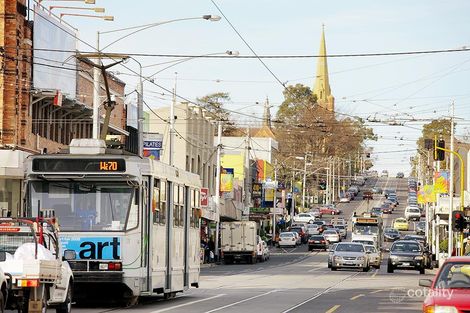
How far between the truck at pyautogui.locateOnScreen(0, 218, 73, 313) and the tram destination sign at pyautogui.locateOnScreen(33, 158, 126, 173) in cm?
312

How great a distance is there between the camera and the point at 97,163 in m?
24.8

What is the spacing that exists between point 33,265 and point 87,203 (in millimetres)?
5107

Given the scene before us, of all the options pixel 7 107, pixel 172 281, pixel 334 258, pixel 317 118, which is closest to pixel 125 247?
pixel 172 281

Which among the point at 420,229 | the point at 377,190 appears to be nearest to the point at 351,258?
the point at 420,229

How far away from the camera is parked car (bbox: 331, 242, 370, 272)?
188 feet

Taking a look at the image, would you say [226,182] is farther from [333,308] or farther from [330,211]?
[330,211]

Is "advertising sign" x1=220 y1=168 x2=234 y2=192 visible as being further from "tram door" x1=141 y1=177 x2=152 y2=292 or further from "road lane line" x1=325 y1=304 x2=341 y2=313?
"tram door" x1=141 y1=177 x2=152 y2=292

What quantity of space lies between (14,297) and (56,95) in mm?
32859

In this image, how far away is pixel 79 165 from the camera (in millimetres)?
24812

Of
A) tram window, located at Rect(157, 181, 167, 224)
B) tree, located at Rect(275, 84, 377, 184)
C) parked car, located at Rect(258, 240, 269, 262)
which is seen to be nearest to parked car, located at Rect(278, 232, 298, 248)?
parked car, located at Rect(258, 240, 269, 262)

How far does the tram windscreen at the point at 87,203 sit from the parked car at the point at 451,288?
8184 mm

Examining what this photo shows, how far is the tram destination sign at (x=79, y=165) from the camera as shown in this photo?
24.7 m

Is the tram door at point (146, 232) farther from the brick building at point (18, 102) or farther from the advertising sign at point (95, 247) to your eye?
the brick building at point (18, 102)

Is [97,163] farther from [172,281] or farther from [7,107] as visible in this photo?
[7,107]
